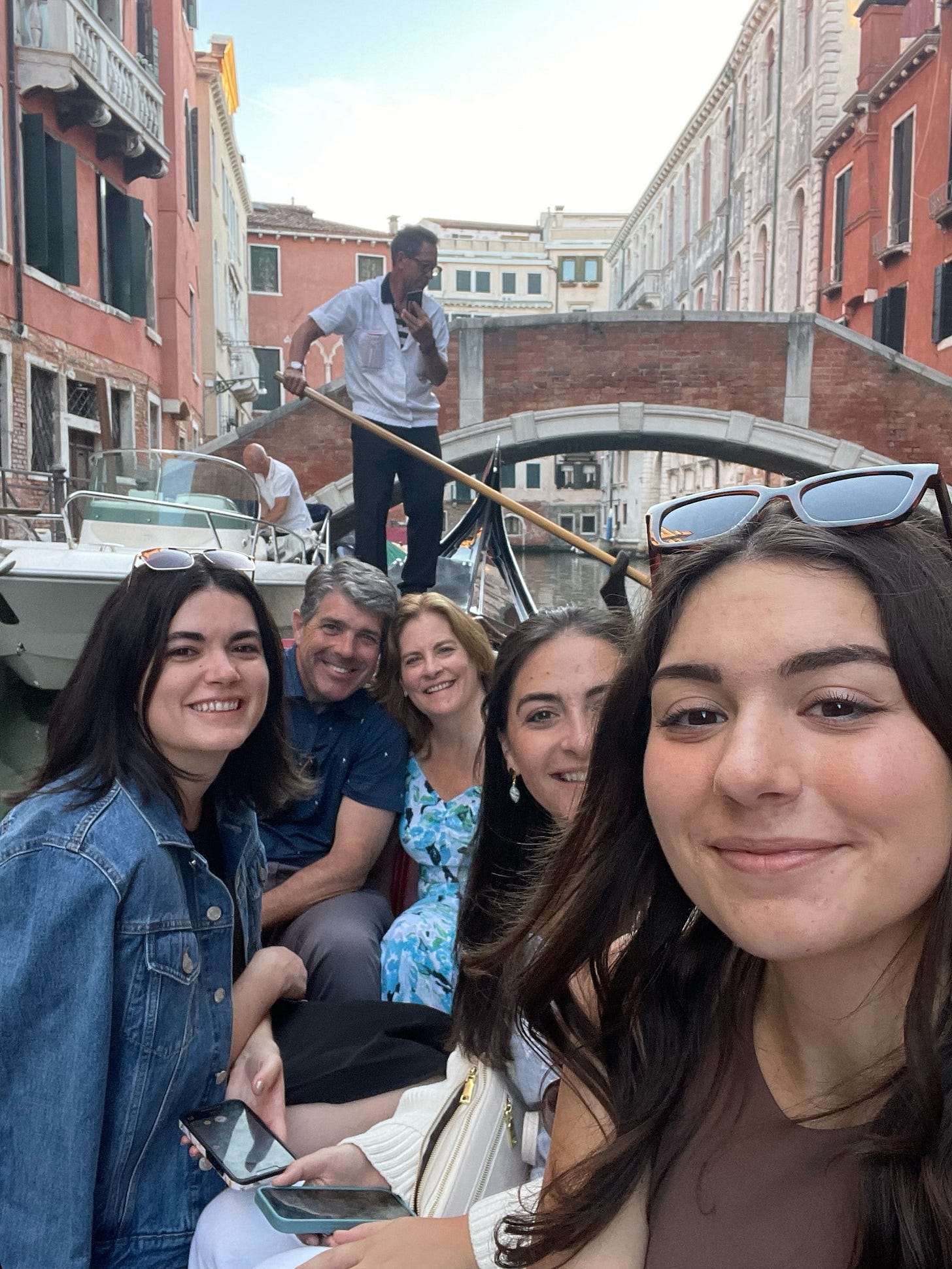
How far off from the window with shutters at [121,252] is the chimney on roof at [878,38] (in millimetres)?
7660

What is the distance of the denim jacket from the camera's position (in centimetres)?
91

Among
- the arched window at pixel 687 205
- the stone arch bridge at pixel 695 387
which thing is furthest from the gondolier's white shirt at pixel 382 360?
the arched window at pixel 687 205

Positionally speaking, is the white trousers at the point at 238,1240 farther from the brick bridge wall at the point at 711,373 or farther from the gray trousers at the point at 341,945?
the brick bridge wall at the point at 711,373

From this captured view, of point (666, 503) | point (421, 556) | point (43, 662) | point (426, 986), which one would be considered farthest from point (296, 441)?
point (666, 503)

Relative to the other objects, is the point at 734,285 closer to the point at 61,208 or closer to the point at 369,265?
the point at 369,265

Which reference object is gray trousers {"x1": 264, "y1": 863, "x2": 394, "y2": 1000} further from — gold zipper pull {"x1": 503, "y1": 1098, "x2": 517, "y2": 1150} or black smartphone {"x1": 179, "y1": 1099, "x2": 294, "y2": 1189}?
gold zipper pull {"x1": 503, "y1": 1098, "x2": 517, "y2": 1150}

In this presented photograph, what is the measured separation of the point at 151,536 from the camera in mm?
4043

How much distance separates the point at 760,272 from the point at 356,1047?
16.8 metres

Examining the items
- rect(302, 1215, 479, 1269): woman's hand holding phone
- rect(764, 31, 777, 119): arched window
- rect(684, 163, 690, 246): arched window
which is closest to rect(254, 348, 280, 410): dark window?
rect(684, 163, 690, 246): arched window

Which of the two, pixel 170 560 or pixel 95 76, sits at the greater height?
pixel 95 76

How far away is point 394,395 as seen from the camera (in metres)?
3.77

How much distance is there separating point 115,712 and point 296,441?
7437mm

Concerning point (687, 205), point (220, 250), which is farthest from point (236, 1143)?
point (687, 205)

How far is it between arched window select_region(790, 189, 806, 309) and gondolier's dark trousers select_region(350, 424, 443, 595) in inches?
456
